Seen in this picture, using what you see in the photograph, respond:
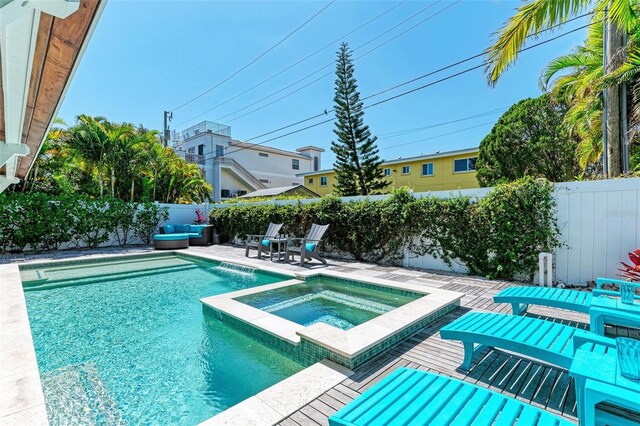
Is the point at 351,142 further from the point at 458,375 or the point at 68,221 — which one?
the point at 458,375

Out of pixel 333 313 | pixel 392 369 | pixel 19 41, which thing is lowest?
pixel 333 313

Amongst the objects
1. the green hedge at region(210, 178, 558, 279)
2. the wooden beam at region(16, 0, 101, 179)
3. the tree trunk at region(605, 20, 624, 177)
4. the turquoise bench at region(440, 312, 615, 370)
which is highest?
the tree trunk at region(605, 20, 624, 177)

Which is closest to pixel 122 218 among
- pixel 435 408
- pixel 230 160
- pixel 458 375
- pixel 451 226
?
pixel 230 160

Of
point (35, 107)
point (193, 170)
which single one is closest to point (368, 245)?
point (35, 107)

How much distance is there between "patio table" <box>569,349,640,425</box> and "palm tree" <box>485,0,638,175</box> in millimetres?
4811

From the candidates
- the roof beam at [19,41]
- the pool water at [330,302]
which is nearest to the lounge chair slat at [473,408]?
the roof beam at [19,41]

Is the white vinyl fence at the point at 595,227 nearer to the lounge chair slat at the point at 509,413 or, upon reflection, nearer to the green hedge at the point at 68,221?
the lounge chair slat at the point at 509,413

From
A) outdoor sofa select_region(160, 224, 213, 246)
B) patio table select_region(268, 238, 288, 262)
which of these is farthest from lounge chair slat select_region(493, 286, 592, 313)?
outdoor sofa select_region(160, 224, 213, 246)

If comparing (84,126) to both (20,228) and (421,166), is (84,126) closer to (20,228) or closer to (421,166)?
(20,228)

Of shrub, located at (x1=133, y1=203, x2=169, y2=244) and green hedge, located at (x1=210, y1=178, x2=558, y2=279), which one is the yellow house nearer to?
green hedge, located at (x1=210, y1=178, x2=558, y2=279)

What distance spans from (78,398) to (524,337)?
12.4ft

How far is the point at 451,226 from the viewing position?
702cm

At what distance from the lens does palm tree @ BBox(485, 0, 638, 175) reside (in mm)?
4516

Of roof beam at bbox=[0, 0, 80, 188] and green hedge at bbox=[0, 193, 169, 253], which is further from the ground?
roof beam at bbox=[0, 0, 80, 188]
